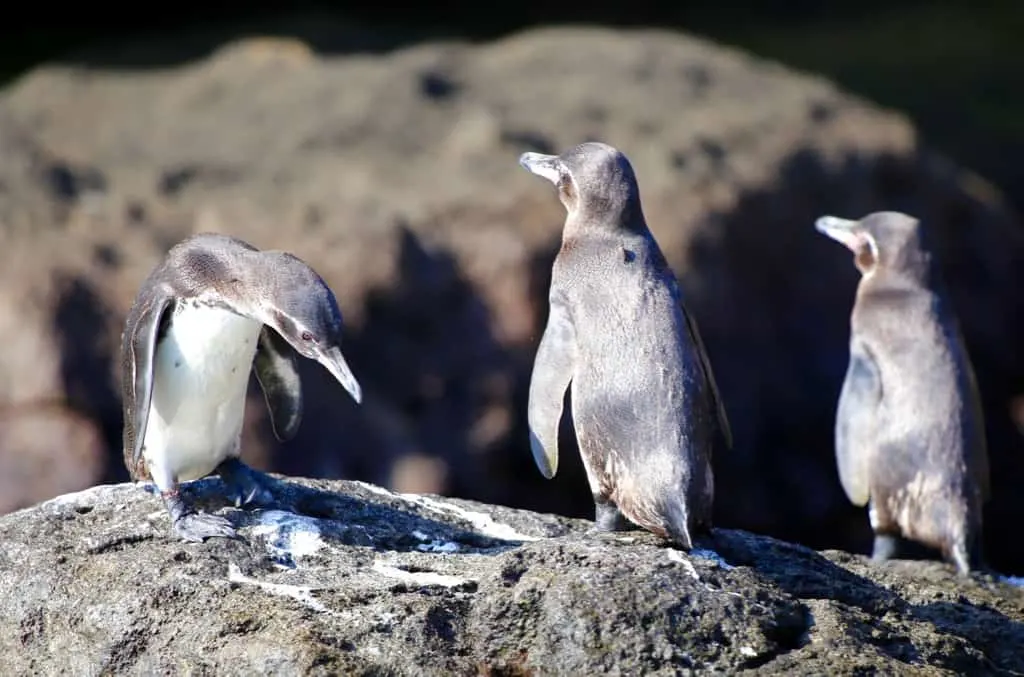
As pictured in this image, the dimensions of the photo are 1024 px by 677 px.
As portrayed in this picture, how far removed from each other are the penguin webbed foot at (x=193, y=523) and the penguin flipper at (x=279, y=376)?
0.49 meters

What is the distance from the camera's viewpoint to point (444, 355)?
9.70m

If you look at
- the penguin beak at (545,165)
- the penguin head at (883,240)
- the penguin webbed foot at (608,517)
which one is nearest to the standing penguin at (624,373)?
the penguin webbed foot at (608,517)

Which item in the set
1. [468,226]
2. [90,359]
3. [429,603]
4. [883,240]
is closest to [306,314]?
[429,603]

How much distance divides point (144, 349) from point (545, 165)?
1.35m

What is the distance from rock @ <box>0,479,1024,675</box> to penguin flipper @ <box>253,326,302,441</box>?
0.26 m

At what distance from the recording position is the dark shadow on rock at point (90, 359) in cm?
917

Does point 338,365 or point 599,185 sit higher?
point 599,185

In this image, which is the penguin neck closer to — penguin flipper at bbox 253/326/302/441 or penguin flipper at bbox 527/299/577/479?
penguin flipper at bbox 527/299/577/479

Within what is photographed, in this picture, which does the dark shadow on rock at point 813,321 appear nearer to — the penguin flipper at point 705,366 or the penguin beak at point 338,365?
the penguin flipper at point 705,366

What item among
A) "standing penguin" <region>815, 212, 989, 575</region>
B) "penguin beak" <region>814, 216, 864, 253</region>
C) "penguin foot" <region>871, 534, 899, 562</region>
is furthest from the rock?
"penguin beak" <region>814, 216, 864, 253</region>

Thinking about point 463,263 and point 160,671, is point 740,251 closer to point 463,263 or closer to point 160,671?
point 463,263

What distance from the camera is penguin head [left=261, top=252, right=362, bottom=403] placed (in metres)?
4.53

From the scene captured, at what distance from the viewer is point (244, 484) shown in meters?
5.05

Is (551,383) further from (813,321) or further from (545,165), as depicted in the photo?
(813,321)
